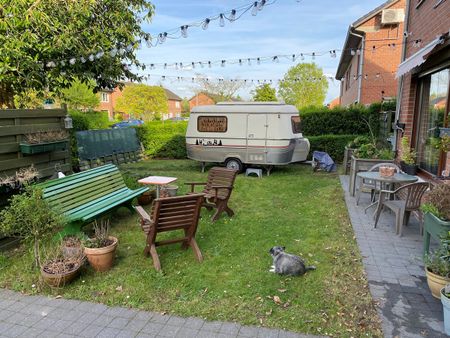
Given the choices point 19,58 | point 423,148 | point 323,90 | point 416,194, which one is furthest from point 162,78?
point 323,90

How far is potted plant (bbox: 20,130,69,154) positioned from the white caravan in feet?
18.3

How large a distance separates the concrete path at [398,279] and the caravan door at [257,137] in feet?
15.6

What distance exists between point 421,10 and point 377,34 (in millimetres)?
8605

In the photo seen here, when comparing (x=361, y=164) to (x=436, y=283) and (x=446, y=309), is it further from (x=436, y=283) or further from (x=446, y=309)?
(x=446, y=309)

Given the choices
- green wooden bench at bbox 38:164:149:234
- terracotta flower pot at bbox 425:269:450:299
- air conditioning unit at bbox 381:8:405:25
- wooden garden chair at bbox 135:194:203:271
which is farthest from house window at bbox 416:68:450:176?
air conditioning unit at bbox 381:8:405:25

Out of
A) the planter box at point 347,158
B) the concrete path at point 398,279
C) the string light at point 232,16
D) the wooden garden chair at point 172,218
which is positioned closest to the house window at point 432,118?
the concrete path at point 398,279

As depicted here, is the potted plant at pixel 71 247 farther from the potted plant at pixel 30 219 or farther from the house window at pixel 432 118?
the house window at pixel 432 118

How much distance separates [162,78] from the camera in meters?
14.7

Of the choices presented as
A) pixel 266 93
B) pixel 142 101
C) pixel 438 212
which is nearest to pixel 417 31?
pixel 438 212

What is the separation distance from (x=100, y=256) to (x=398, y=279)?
3.54 meters

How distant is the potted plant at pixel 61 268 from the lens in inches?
A: 140

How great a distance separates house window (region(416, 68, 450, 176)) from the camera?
550cm

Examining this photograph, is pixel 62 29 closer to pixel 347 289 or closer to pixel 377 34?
pixel 347 289

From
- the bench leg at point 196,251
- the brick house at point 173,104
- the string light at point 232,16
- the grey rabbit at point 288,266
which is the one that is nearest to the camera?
the grey rabbit at point 288,266
